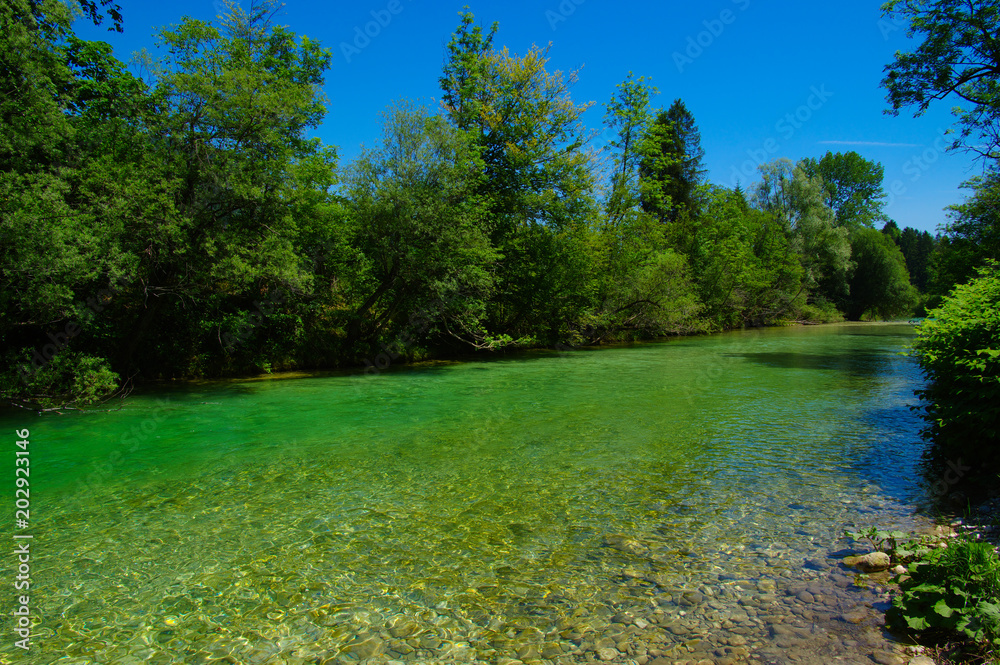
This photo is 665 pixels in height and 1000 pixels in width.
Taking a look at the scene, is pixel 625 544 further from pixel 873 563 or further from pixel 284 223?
pixel 284 223

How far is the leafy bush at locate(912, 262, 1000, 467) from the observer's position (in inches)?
224

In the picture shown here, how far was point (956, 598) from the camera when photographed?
137 inches

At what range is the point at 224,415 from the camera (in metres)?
12.6

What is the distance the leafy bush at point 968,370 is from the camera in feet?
18.6

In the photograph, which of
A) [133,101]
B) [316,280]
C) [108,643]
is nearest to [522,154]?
[316,280]

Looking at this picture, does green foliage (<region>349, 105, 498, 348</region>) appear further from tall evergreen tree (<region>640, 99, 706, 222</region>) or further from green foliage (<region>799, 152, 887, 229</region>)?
green foliage (<region>799, 152, 887, 229</region>)

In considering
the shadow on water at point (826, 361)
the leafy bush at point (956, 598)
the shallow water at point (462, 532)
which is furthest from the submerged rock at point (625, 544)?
the shadow on water at point (826, 361)

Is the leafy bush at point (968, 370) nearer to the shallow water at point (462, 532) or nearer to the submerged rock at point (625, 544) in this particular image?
the shallow water at point (462, 532)

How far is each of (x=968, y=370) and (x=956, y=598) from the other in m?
3.72

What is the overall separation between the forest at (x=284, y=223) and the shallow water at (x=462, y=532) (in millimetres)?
4095

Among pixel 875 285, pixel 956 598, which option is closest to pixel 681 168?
pixel 875 285

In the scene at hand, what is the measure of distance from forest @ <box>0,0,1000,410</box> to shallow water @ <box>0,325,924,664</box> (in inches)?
161

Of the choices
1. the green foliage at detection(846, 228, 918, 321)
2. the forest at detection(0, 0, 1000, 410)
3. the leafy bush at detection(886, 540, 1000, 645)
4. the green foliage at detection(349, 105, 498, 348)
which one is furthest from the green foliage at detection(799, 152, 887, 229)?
the leafy bush at detection(886, 540, 1000, 645)

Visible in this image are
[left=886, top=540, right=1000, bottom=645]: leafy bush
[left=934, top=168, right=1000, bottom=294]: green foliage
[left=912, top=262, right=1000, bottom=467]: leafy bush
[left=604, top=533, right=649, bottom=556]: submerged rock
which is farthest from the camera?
[left=934, top=168, right=1000, bottom=294]: green foliage
